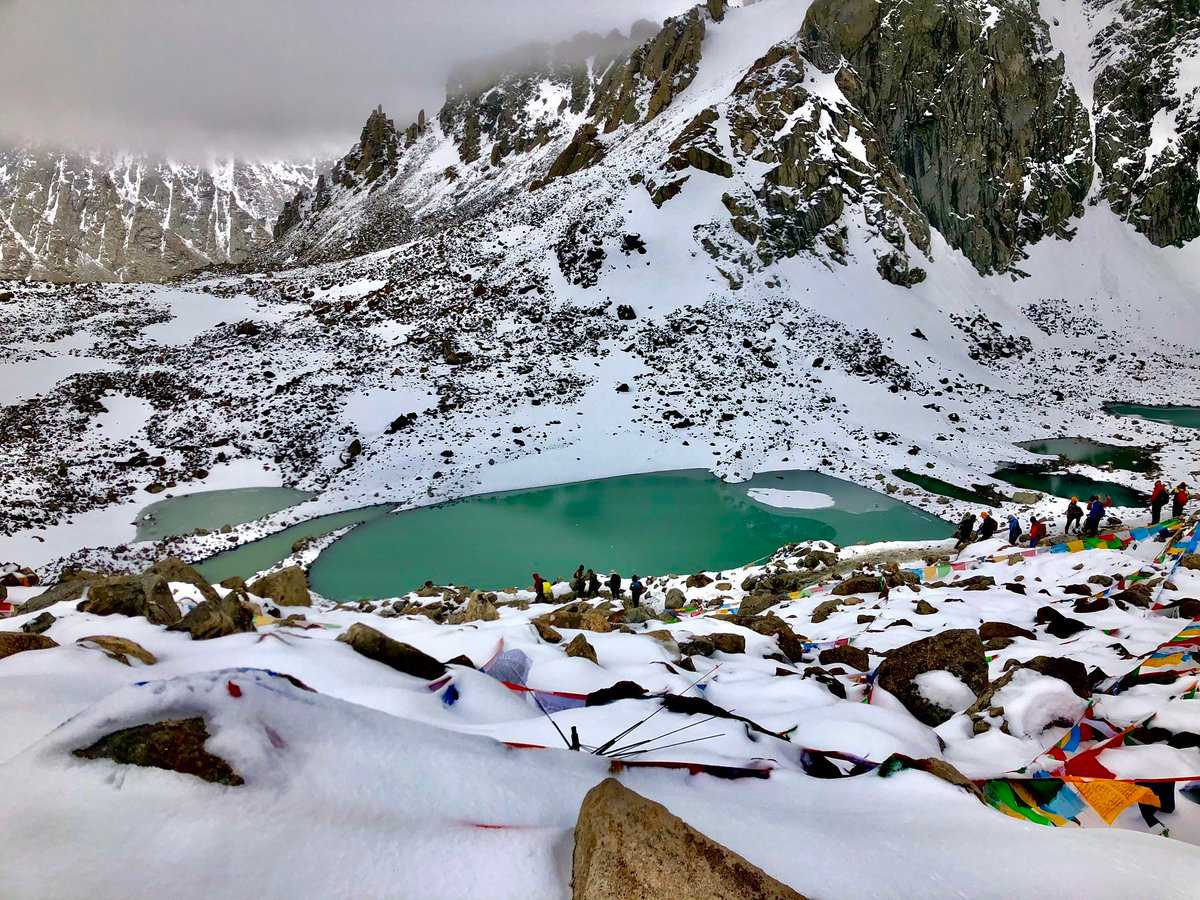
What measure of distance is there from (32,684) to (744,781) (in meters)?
A: 2.98

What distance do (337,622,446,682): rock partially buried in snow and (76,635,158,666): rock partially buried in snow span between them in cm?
114

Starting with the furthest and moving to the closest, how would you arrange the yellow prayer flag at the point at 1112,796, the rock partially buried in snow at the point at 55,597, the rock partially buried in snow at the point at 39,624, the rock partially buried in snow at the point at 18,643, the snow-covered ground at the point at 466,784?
the rock partially buried in snow at the point at 55,597 → the rock partially buried in snow at the point at 39,624 → the rock partially buried in snow at the point at 18,643 → the yellow prayer flag at the point at 1112,796 → the snow-covered ground at the point at 466,784

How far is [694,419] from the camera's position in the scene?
27.7m

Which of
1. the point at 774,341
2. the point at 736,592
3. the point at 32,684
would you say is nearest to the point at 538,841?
the point at 32,684

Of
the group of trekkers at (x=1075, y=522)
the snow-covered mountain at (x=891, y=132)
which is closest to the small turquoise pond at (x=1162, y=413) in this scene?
the snow-covered mountain at (x=891, y=132)

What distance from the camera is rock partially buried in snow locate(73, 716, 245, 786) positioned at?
1.62 m

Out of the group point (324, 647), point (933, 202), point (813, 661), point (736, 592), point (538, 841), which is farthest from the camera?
point (933, 202)

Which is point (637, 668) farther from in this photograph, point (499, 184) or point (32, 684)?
point (499, 184)

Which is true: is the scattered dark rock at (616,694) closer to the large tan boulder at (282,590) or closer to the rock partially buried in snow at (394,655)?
the rock partially buried in snow at (394,655)

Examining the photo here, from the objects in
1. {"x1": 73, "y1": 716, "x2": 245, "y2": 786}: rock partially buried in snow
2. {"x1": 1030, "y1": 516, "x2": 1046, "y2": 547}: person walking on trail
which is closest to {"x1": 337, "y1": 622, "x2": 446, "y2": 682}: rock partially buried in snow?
{"x1": 73, "y1": 716, "x2": 245, "y2": 786}: rock partially buried in snow

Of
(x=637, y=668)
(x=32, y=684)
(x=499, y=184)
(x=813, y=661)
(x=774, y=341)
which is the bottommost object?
(x=813, y=661)

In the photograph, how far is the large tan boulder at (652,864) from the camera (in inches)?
59.7

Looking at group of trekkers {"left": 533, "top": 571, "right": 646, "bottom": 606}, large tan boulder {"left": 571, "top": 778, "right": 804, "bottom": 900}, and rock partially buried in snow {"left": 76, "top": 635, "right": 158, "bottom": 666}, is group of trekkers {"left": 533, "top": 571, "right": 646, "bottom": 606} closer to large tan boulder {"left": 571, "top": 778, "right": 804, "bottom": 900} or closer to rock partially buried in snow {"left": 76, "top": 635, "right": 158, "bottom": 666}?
rock partially buried in snow {"left": 76, "top": 635, "right": 158, "bottom": 666}

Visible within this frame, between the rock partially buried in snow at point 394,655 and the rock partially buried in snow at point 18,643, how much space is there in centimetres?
160
